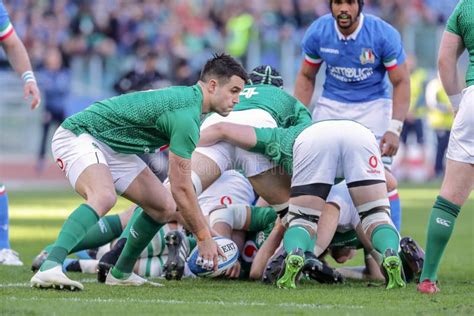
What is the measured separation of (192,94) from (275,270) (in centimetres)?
139

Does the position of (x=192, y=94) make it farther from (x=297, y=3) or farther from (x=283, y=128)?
(x=297, y=3)

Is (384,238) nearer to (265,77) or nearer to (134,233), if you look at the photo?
(134,233)

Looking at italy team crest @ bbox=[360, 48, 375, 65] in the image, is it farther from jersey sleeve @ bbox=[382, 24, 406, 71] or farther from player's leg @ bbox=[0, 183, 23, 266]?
player's leg @ bbox=[0, 183, 23, 266]

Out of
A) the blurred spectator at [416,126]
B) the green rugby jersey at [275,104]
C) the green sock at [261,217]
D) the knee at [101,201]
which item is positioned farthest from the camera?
the blurred spectator at [416,126]

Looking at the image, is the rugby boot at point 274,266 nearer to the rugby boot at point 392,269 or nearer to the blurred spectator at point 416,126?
the rugby boot at point 392,269

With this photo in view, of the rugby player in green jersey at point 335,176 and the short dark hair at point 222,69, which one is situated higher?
the short dark hair at point 222,69

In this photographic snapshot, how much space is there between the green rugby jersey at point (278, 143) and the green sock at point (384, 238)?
825mm

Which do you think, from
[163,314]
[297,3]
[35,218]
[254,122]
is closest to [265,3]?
[297,3]

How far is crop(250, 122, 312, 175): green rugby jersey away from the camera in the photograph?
8.13m

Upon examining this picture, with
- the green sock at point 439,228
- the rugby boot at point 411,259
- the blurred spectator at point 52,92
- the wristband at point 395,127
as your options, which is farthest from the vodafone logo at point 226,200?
the blurred spectator at point 52,92

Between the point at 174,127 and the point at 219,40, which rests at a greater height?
the point at 219,40

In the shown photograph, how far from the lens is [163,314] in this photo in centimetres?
613

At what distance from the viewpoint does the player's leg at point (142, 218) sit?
24.7 feet

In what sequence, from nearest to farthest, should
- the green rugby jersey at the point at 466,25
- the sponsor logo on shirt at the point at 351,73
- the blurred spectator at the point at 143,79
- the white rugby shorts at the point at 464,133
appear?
1. the white rugby shorts at the point at 464,133
2. the green rugby jersey at the point at 466,25
3. the sponsor logo on shirt at the point at 351,73
4. the blurred spectator at the point at 143,79
